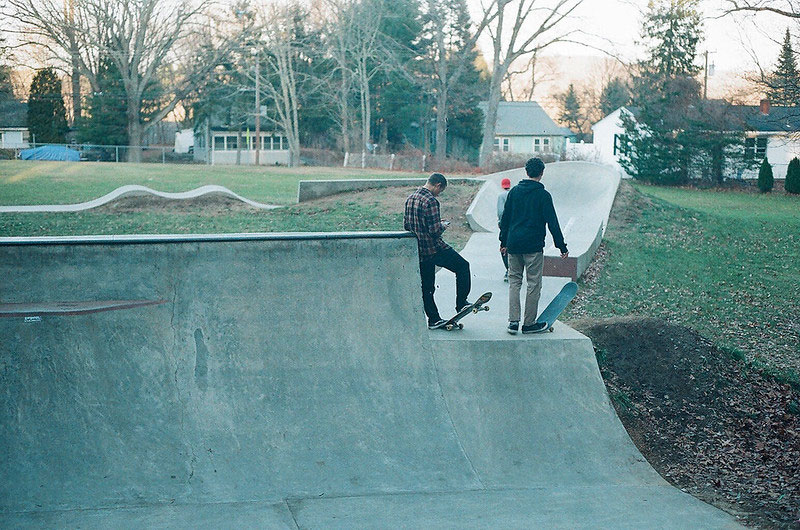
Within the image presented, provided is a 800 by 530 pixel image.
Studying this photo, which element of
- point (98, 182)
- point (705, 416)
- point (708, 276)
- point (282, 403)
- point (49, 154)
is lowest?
point (705, 416)

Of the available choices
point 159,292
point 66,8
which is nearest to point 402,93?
point 66,8

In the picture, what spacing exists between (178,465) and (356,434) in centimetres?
147

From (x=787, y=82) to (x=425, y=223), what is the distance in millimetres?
14186

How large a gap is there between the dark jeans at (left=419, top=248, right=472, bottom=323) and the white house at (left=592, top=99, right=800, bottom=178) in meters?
25.8

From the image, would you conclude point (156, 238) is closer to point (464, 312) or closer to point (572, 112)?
point (464, 312)

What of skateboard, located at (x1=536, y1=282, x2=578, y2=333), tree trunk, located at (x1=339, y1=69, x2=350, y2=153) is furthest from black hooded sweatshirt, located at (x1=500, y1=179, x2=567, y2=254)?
tree trunk, located at (x1=339, y1=69, x2=350, y2=153)

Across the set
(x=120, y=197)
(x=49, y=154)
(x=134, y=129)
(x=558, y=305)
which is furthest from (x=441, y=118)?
(x=558, y=305)

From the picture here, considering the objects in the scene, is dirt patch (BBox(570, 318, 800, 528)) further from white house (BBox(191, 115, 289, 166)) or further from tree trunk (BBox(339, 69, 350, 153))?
white house (BBox(191, 115, 289, 166))

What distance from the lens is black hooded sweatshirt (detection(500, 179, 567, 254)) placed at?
8.06 metres

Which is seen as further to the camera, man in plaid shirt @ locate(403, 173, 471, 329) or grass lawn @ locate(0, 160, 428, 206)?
grass lawn @ locate(0, 160, 428, 206)

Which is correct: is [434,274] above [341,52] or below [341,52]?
below

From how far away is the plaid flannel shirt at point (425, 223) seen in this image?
8.07 meters

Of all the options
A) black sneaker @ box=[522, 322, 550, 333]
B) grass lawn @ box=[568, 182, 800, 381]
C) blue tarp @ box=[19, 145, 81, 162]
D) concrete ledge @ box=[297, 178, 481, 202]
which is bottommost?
grass lawn @ box=[568, 182, 800, 381]

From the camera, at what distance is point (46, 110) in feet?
169
